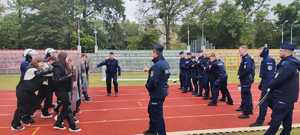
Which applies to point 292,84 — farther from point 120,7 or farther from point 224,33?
point 120,7

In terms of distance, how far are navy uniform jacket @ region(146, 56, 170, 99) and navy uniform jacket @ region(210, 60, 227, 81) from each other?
552cm

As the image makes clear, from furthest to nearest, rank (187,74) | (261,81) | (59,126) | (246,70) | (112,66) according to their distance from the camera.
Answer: (187,74)
(112,66)
(246,70)
(261,81)
(59,126)

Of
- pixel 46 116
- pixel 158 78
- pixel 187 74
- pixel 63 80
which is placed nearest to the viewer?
pixel 158 78

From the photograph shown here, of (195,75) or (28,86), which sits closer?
(28,86)

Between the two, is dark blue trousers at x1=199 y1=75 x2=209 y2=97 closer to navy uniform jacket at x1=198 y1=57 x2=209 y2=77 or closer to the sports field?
navy uniform jacket at x1=198 y1=57 x2=209 y2=77

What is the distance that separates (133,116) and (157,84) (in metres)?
3.74

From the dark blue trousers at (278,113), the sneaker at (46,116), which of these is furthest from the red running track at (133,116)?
the dark blue trousers at (278,113)

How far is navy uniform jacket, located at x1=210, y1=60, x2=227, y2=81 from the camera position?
43.4 feet

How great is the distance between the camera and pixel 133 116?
11.4 m

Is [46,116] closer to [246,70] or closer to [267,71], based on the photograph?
[246,70]

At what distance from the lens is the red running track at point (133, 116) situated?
31.3 feet

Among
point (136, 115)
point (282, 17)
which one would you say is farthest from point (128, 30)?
point (136, 115)

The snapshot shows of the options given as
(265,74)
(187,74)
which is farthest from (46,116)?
(187,74)

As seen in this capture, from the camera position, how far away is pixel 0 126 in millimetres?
10031
